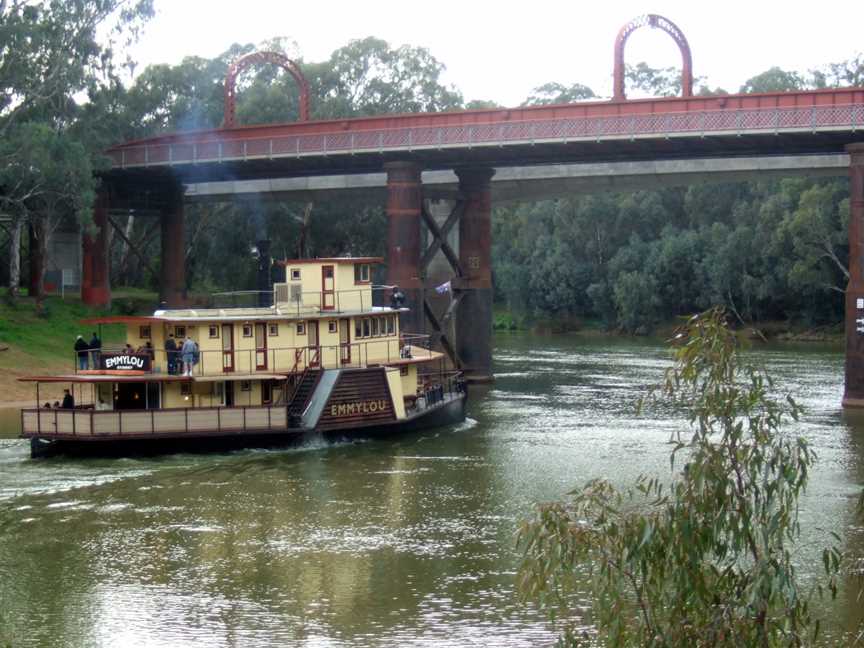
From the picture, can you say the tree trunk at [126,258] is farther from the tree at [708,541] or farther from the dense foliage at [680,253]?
the tree at [708,541]

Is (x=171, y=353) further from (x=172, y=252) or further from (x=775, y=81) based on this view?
(x=775, y=81)

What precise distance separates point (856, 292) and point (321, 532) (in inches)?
1133

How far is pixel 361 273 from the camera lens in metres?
46.4

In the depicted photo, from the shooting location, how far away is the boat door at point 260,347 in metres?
42.2

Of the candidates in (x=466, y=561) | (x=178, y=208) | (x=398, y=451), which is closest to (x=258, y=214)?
(x=178, y=208)

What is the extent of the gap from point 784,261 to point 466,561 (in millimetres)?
71746

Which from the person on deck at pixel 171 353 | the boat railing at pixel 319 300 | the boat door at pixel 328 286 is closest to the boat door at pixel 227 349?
the person on deck at pixel 171 353

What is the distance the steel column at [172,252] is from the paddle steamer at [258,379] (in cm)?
2740

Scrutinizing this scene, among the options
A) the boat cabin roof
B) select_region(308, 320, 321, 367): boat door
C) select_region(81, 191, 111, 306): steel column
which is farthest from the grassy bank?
select_region(308, 320, 321, 367): boat door

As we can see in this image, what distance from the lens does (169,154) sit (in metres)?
66.4

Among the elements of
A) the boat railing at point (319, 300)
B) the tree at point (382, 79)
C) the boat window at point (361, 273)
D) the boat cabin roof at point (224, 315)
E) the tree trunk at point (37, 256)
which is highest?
the tree at point (382, 79)

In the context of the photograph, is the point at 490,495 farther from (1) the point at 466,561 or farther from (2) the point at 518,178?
(2) the point at 518,178

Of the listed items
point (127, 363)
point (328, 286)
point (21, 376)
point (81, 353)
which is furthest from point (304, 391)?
point (21, 376)

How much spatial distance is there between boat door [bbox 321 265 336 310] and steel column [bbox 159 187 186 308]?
2988cm
